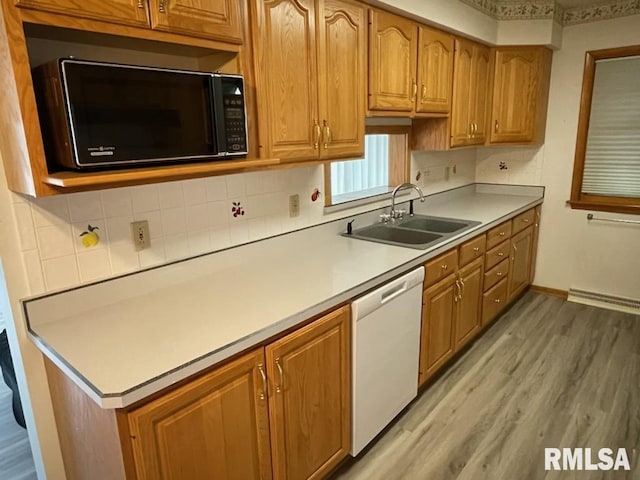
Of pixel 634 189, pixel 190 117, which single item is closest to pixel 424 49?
pixel 190 117

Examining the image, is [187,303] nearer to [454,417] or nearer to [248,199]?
[248,199]

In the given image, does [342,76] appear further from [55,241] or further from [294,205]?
[55,241]

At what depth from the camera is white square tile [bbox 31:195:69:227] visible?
1.43 metres

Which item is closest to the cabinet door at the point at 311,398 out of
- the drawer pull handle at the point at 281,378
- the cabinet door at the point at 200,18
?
the drawer pull handle at the point at 281,378

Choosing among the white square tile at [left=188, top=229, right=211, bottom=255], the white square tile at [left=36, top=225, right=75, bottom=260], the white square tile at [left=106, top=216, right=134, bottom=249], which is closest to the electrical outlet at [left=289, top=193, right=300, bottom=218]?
the white square tile at [left=188, top=229, right=211, bottom=255]

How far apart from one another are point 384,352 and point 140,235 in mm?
1196

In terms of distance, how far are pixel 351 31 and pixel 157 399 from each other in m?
1.78

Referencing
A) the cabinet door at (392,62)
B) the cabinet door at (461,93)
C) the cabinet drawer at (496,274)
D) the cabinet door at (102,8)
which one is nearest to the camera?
the cabinet door at (102,8)

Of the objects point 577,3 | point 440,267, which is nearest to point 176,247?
point 440,267

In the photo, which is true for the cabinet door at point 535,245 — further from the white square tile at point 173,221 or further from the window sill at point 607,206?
the white square tile at point 173,221

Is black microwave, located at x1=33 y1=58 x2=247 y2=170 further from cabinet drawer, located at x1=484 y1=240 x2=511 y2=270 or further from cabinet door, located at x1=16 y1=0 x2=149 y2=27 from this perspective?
cabinet drawer, located at x1=484 y1=240 x2=511 y2=270

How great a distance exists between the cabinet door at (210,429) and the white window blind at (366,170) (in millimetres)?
1592

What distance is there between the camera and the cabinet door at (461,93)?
294 cm

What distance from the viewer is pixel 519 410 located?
240cm
